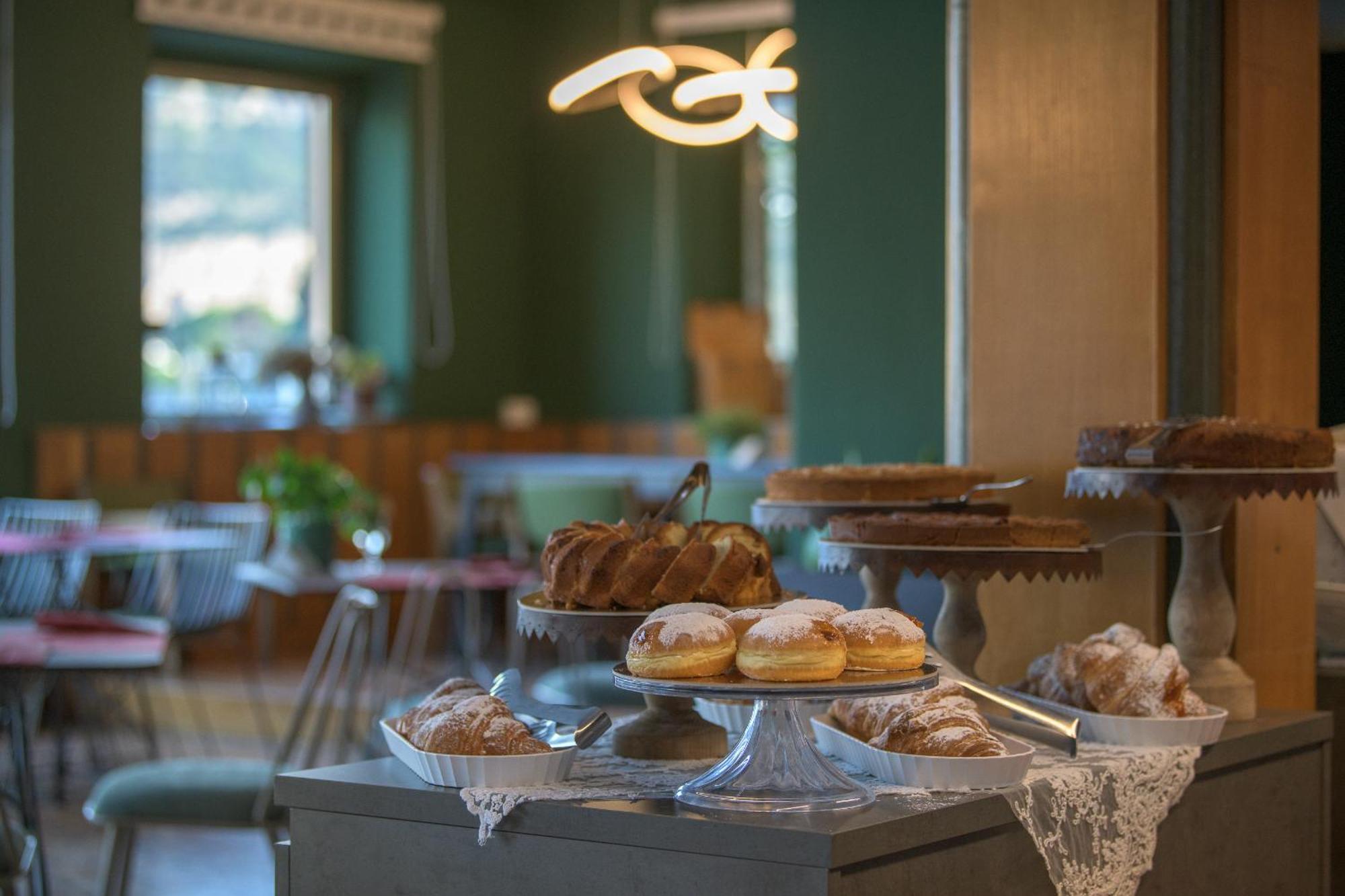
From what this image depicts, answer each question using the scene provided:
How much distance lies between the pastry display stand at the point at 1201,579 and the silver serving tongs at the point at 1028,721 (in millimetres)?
377

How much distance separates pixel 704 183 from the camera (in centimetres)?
910

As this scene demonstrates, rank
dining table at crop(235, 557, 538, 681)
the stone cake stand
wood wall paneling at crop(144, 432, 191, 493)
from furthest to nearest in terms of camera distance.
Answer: wood wall paneling at crop(144, 432, 191, 493), dining table at crop(235, 557, 538, 681), the stone cake stand

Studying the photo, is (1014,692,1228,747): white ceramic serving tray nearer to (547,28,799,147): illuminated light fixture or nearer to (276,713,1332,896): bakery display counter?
(276,713,1332,896): bakery display counter

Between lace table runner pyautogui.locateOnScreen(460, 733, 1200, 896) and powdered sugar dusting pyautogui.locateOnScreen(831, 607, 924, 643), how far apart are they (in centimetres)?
18

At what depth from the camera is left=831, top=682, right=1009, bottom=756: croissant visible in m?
1.93

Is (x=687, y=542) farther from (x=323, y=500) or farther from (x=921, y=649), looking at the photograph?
(x=323, y=500)

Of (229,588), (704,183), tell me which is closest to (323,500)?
(229,588)

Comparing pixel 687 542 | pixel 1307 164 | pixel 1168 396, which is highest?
pixel 1307 164

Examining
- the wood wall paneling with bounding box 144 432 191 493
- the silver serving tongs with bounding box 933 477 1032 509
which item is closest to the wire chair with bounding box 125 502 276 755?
the wood wall paneling with bounding box 144 432 191 493

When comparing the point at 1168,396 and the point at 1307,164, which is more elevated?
the point at 1307,164

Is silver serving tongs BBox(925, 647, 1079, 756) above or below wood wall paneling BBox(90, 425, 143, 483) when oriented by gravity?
below

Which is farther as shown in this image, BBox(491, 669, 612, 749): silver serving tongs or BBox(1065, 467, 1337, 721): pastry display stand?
BBox(1065, 467, 1337, 721): pastry display stand

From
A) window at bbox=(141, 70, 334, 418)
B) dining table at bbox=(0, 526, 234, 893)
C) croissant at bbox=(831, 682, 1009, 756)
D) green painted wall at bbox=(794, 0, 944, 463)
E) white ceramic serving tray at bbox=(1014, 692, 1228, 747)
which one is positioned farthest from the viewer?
window at bbox=(141, 70, 334, 418)

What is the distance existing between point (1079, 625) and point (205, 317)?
662 cm
